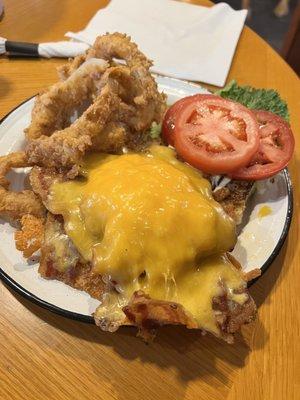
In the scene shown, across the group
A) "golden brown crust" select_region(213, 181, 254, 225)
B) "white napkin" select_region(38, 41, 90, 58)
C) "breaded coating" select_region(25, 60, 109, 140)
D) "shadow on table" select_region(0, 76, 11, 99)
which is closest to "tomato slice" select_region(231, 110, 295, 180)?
"golden brown crust" select_region(213, 181, 254, 225)

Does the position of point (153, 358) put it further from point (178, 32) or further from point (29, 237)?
point (178, 32)

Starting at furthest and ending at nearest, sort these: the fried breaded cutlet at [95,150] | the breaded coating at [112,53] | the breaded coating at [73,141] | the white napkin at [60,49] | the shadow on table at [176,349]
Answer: the white napkin at [60,49]
the breaded coating at [112,53]
the breaded coating at [73,141]
the shadow on table at [176,349]
the fried breaded cutlet at [95,150]

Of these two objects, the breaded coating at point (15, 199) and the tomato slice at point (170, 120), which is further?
the tomato slice at point (170, 120)

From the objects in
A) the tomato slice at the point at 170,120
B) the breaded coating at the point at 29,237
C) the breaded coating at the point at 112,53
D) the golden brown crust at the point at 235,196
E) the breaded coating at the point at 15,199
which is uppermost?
the breaded coating at the point at 112,53

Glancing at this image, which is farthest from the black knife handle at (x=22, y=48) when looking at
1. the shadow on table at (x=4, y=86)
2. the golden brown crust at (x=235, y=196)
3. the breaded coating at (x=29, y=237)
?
the golden brown crust at (x=235, y=196)

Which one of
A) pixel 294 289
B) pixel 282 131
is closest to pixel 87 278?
pixel 294 289

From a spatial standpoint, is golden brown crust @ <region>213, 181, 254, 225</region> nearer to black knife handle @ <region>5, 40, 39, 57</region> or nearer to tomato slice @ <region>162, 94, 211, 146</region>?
tomato slice @ <region>162, 94, 211, 146</region>

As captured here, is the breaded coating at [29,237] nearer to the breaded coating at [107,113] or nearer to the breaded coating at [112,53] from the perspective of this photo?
the breaded coating at [107,113]
